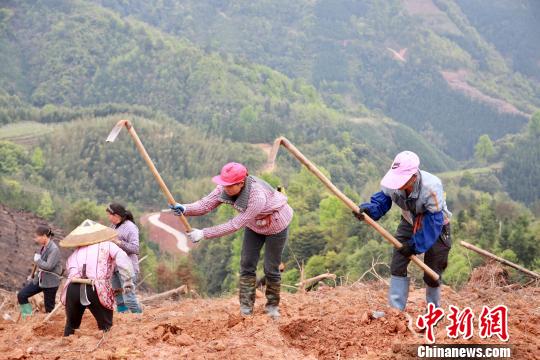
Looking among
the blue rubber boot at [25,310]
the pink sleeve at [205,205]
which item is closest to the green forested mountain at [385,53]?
the blue rubber boot at [25,310]

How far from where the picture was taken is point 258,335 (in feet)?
21.9

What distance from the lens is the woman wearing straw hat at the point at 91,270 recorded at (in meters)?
6.88

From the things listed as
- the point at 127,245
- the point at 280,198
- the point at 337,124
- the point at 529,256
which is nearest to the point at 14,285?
the point at 529,256

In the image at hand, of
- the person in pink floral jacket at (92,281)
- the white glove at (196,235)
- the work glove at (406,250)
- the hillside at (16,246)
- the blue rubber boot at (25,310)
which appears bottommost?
the hillside at (16,246)

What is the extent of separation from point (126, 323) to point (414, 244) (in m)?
2.95

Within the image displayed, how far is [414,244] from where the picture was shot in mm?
6793

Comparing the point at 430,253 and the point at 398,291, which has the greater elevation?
the point at 430,253

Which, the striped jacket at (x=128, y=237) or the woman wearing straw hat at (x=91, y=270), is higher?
the woman wearing straw hat at (x=91, y=270)

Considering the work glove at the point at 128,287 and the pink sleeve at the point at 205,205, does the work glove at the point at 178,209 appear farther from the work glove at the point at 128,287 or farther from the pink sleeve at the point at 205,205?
the work glove at the point at 128,287

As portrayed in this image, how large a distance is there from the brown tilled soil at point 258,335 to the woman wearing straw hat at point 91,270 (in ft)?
0.75

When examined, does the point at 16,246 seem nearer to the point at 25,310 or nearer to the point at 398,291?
the point at 25,310

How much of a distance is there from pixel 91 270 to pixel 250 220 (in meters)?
1.38

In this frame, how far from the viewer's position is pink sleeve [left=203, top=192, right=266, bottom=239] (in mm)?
6941
